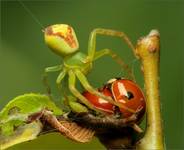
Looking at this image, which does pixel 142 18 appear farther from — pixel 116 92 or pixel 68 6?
pixel 116 92

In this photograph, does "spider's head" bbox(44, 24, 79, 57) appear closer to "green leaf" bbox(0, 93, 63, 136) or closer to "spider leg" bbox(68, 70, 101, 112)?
"spider leg" bbox(68, 70, 101, 112)

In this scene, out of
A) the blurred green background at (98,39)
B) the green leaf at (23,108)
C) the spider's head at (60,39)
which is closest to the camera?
the green leaf at (23,108)

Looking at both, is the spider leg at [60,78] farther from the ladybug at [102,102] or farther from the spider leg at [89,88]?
the ladybug at [102,102]

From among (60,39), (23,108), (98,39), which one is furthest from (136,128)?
(98,39)

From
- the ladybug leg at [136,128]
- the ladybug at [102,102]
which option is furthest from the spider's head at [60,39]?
the ladybug leg at [136,128]

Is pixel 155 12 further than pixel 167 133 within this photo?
Yes

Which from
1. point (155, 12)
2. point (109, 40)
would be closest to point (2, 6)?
point (109, 40)
